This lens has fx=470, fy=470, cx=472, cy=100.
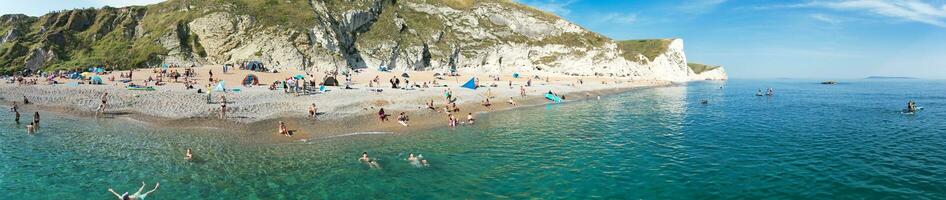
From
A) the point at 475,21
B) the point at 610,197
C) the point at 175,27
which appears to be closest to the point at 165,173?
the point at 610,197

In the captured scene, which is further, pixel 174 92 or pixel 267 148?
pixel 174 92

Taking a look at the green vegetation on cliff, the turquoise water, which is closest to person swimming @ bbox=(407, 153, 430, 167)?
the turquoise water

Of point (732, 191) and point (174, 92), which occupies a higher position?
point (174, 92)

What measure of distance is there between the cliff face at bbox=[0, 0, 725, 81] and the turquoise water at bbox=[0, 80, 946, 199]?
60.5 metres

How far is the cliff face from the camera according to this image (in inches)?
3406

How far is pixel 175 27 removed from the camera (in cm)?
8938

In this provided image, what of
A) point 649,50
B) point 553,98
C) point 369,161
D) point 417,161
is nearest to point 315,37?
point 553,98

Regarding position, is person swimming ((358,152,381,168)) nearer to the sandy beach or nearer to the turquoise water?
the turquoise water

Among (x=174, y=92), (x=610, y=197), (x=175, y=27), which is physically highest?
(x=175, y=27)

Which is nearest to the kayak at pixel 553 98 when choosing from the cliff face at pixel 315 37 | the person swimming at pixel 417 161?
the person swimming at pixel 417 161

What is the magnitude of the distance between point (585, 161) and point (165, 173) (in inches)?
709

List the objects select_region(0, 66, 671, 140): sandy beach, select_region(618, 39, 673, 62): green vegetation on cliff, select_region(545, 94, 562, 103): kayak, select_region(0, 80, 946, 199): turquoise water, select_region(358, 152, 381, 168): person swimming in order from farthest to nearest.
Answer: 1. select_region(618, 39, 673, 62): green vegetation on cliff
2. select_region(545, 94, 562, 103): kayak
3. select_region(0, 66, 671, 140): sandy beach
4. select_region(358, 152, 381, 168): person swimming
5. select_region(0, 80, 946, 199): turquoise water

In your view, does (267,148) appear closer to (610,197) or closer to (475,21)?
(610,197)

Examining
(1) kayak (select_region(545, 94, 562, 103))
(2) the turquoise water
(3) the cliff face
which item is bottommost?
(2) the turquoise water
